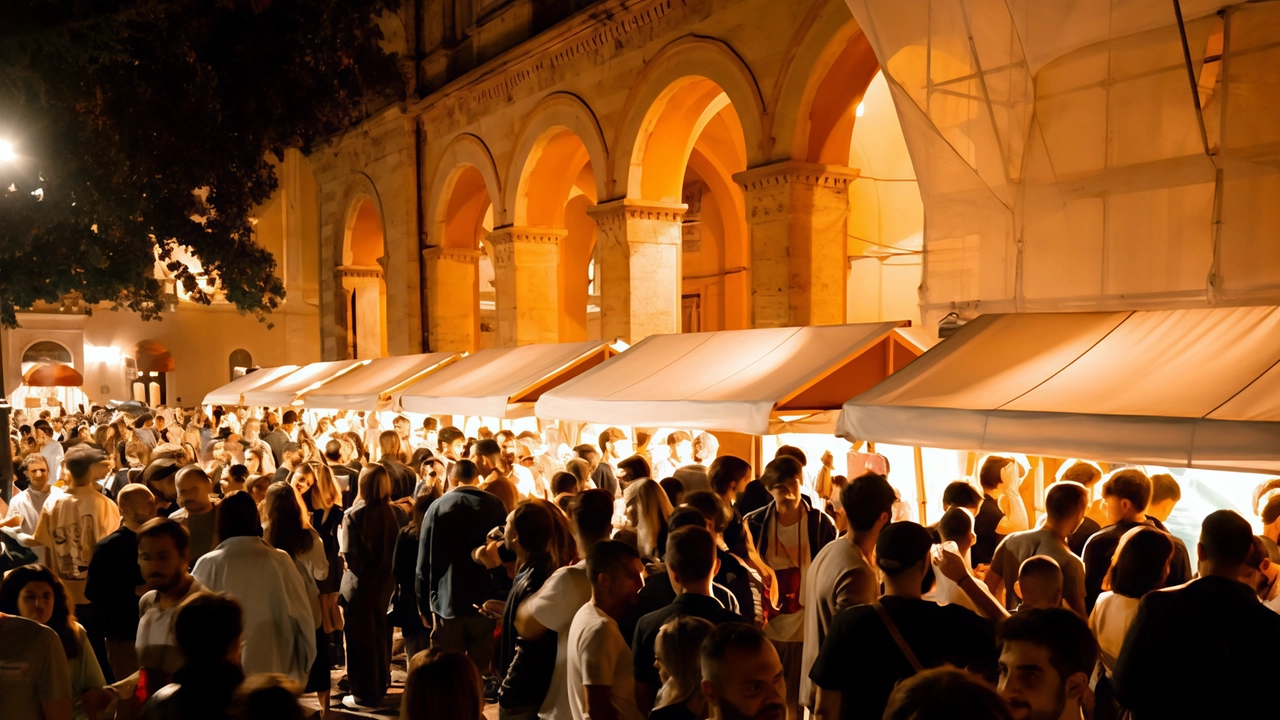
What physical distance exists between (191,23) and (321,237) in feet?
37.9

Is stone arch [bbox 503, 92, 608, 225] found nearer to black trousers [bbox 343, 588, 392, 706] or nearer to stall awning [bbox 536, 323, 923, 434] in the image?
stall awning [bbox 536, 323, 923, 434]

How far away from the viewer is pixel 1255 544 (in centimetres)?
398

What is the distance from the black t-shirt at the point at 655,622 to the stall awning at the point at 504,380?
24.8ft

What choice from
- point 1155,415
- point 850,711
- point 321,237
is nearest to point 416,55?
point 321,237

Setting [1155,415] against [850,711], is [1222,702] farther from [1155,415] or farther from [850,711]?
[1155,415]

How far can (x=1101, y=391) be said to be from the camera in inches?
225

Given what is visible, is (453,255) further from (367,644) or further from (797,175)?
(367,644)

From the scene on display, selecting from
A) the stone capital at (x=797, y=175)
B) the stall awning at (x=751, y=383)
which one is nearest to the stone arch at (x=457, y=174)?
the stone capital at (x=797, y=175)

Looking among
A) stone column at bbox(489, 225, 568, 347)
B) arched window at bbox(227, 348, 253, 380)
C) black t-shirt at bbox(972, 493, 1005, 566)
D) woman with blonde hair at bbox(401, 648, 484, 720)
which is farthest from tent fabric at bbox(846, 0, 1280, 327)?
arched window at bbox(227, 348, 253, 380)

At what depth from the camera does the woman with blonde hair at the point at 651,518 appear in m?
5.64

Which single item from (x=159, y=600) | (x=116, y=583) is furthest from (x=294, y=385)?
(x=159, y=600)

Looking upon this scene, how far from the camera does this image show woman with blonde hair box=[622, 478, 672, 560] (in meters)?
5.64

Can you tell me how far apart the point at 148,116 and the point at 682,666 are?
512 inches

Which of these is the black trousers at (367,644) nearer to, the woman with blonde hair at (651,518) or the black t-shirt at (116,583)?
the black t-shirt at (116,583)
